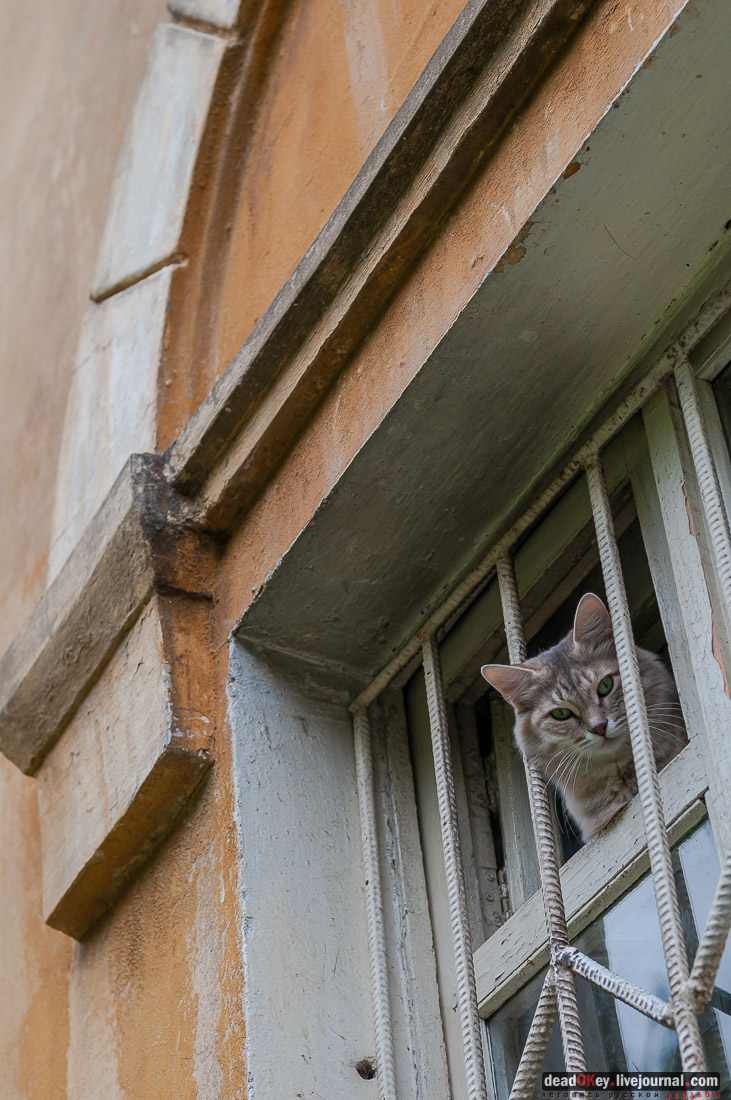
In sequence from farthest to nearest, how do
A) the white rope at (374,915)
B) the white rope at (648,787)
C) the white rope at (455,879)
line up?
the white rope at (374,915), the white rope at (455,879), the white rope at (648,787)

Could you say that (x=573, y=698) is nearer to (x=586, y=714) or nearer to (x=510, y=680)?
(x=586, y=714)

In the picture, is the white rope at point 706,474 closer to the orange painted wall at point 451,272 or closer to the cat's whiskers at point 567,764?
the orange painted wall at point 451,272

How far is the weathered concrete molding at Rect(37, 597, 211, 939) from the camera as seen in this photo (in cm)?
210

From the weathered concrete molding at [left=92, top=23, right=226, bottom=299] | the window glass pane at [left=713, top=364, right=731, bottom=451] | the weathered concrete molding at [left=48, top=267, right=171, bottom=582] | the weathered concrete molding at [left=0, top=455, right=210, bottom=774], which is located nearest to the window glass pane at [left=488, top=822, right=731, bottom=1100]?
the window glass pane at [left=713, top=364, right=731, bottom=451]

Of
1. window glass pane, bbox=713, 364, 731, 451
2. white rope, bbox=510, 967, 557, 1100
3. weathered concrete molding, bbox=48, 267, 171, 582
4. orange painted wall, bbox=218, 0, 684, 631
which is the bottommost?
white rope, bbox=510, 967, 557, 1100

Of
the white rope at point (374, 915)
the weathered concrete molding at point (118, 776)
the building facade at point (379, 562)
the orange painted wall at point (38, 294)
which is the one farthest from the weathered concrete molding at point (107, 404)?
the white rope at point (374, 915)

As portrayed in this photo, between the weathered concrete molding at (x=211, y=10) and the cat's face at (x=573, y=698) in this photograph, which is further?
the weathered concrete molding at (x=211, y=10)

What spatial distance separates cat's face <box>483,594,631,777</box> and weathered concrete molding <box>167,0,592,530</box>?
0.53 metres

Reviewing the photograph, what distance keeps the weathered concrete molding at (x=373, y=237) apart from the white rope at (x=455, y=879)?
0.44 metres

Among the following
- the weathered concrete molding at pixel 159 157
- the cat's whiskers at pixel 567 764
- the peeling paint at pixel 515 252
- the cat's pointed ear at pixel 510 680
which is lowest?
the cat's whiskers at pixel 567 764

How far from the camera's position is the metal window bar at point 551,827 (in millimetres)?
1459

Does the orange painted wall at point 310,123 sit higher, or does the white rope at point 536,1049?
the orange painted wall at point 310,123

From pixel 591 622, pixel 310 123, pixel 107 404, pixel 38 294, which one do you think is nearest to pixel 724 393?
pixel 591 622

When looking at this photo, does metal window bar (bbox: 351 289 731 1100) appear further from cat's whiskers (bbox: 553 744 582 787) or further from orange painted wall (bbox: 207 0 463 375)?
orange painted wall (bbox: 207 0 463 375)
